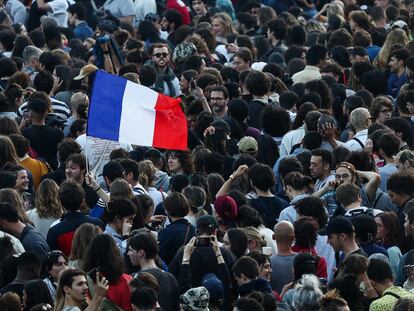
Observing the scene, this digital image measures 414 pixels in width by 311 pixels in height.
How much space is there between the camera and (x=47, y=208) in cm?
1627

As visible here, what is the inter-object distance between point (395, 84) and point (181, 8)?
25.1 feet

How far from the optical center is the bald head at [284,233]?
14.9 meters

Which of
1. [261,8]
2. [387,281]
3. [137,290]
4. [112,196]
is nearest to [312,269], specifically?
[387,281]

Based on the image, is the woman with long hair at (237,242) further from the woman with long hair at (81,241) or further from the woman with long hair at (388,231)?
the woman with long hair at (388,231)

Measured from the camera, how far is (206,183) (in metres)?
17.2

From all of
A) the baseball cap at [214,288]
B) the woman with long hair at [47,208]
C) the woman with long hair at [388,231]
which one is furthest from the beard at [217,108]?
the baseball cap at [214,288]

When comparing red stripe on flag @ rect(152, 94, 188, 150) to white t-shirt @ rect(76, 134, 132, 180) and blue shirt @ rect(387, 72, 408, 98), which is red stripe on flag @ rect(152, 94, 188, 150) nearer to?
white t-shirt @ rect(76, 134, 132, 180)

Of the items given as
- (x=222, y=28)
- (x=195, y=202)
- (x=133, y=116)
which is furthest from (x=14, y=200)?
(x=222, y=28)

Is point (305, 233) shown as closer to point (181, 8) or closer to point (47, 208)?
point (47, 208)

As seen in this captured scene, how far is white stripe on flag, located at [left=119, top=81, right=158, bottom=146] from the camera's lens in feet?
59.1

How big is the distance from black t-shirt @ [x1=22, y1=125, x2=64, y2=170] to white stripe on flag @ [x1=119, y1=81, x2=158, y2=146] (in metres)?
1.38

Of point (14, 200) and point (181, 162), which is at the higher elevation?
point (14, 200)

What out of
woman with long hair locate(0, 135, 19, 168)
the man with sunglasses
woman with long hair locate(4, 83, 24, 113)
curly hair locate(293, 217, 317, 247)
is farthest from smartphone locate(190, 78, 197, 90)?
curly hair locate(293, 217, 317, 247)

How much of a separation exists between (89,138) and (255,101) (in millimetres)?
2895
